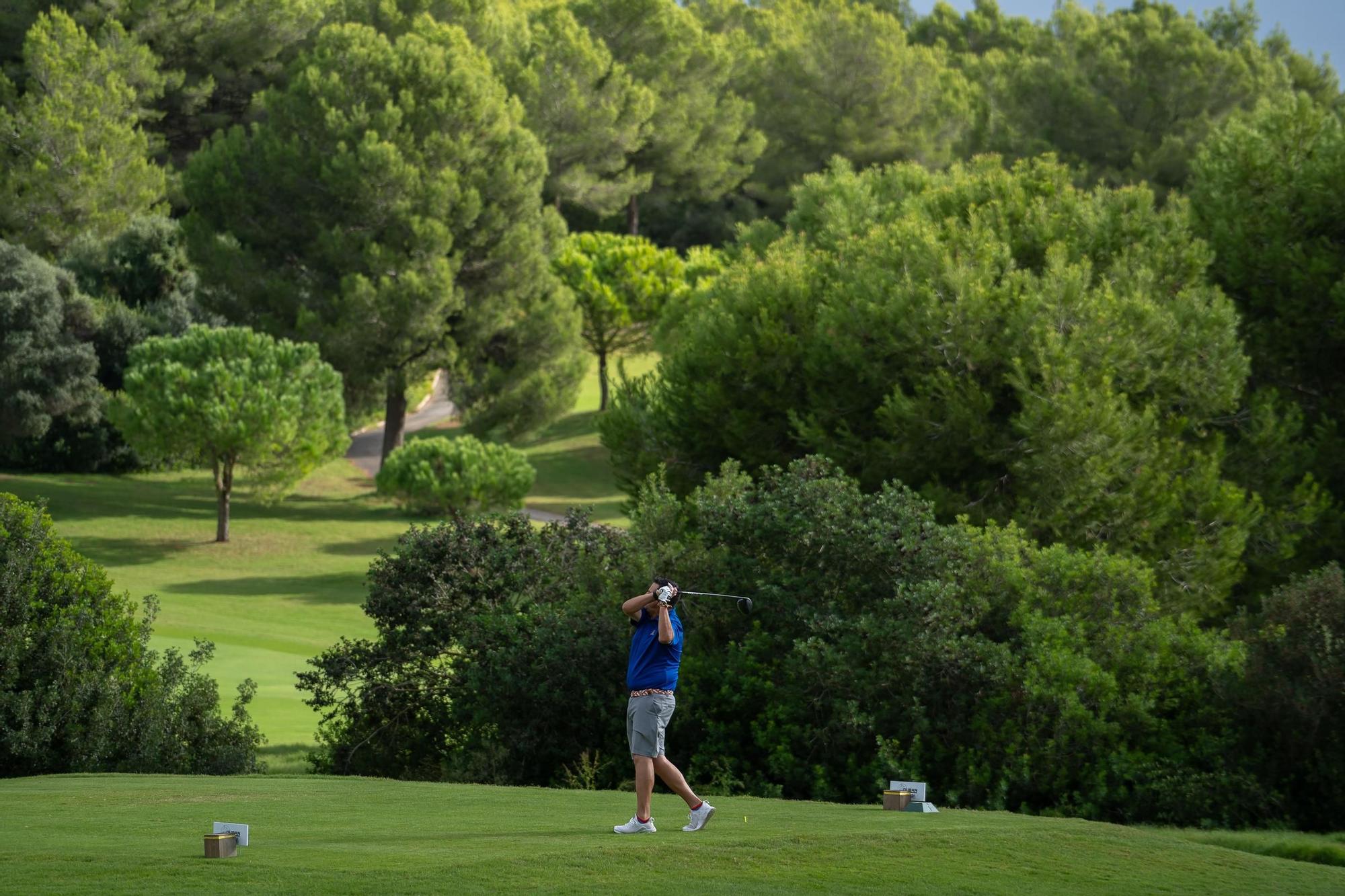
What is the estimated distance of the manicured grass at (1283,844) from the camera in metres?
13.9

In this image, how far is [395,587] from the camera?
79.2 ft

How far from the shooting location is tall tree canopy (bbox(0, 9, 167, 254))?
66.6 meters

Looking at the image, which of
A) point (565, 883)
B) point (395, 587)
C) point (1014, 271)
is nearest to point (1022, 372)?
point (1014, 271)

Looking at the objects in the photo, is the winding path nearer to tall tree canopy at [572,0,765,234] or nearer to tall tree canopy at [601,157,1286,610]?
tall tree canopy at [572,0,765,234]

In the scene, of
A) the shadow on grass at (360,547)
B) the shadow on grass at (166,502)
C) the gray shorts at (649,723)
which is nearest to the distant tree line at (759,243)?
the shadow on grass at (166,502)

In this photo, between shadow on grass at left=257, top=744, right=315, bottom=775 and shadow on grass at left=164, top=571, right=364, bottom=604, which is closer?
shadow on grass at left=257, top=744, right=315, bottom=775

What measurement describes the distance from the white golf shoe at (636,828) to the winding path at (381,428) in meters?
54.4

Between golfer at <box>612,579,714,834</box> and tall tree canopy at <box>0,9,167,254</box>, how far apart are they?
61.3 m

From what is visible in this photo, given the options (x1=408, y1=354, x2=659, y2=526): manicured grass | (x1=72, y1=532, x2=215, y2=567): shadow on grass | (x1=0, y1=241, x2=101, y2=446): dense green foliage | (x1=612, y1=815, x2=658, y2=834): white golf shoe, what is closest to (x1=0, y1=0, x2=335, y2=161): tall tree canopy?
(x1=0, y1=241, x2=101, y2=446): dense green foliage

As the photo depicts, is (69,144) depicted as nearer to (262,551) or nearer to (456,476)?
(262,551)

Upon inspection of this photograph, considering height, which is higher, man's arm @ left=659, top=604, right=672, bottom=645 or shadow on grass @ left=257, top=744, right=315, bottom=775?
man's arm @ left=659, top=604, right=672, bottom=645

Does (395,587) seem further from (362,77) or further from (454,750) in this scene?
(362,77)

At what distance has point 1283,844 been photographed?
47.5 feet

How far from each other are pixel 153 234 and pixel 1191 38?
151 ft
